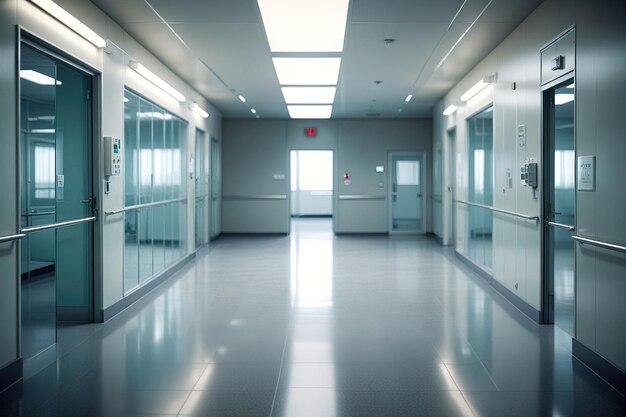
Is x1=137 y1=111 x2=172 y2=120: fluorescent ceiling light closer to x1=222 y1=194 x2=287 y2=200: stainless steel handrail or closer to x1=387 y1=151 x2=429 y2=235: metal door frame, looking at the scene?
x1=222 y1=194 x2=287 y2=200: stainless steel handrail

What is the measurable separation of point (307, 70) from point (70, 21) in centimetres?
490

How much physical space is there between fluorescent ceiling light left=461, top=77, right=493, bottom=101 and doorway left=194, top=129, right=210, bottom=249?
573 centimetres

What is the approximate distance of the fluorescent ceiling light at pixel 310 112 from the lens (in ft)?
46.4

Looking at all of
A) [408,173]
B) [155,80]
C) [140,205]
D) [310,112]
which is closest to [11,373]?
[140,205]

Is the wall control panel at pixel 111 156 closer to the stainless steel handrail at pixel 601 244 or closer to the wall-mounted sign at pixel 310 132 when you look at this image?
the stainless steel handrail at pixel 601 244

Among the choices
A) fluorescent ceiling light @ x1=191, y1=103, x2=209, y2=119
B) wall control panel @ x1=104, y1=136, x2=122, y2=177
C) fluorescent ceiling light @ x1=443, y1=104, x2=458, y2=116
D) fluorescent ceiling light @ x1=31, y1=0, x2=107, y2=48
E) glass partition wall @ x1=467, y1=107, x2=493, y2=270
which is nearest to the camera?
fluorescent ceiling light @ x1=31, y1=0, x2=107, y2=48

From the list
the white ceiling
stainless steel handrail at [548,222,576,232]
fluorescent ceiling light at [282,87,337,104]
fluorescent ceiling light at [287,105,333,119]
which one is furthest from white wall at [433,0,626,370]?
fluorescent ceiling light at [287,105,333,119]

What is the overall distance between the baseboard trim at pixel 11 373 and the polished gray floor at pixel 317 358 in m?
0.08

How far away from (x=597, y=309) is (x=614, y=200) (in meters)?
0.89

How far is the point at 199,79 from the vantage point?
10562 millimetres

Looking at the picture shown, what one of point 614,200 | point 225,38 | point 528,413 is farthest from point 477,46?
point 528,413

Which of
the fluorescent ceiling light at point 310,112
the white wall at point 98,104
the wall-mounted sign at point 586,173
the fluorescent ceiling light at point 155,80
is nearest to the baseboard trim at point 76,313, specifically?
the white wall at point 98,104

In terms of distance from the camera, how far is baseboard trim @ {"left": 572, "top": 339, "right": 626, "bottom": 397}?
4090mm

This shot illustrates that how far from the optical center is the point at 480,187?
9.64m
